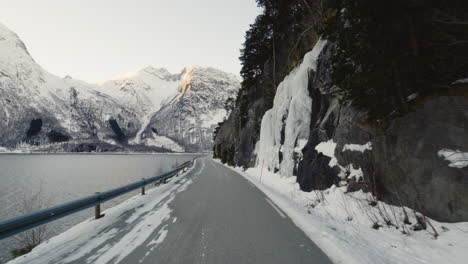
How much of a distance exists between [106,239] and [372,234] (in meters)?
5.54

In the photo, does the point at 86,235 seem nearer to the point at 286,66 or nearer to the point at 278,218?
the point at 278,218

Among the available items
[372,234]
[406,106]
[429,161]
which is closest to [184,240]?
[372,234]

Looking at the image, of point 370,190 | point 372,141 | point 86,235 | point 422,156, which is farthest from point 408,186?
point 86,235

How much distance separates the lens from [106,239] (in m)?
4.64

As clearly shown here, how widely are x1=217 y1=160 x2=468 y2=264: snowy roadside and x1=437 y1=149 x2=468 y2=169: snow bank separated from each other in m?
1.12

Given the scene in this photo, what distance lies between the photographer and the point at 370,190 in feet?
21.6

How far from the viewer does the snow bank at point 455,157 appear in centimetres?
452

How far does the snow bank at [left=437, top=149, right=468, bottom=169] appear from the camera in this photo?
4.52m

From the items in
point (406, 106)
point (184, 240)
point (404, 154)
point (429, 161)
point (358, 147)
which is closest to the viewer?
point (184, 240)

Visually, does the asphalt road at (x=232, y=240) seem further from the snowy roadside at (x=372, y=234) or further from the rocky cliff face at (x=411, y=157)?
the rocky cliff face at (x=411, y=157)

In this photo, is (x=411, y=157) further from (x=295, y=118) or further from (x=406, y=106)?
(x=295, y=118)

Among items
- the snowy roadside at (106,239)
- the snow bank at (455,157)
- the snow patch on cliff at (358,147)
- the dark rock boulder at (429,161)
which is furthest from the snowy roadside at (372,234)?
the snowy roadside at (106,239)

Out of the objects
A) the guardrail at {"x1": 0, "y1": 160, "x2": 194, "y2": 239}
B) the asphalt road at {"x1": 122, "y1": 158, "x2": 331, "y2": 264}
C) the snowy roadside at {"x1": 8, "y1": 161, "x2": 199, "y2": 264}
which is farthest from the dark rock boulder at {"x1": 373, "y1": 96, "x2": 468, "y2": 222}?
the guardrail at {"x1": 0, "y1": 160, "x2": 194, "y2": 239}

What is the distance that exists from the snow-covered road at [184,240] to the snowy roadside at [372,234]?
407mm
